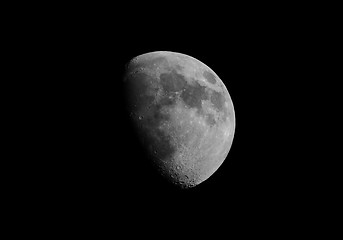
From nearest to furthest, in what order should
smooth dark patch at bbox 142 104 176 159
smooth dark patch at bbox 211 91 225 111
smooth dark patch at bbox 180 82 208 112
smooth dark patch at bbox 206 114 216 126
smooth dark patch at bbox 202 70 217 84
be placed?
smooth dark patch at bbox 142 104 176 159, smooth dark patch at bbox 180 82 208 112, smooth dark patch at bbox 206 114 216 126, smooth dark patch at bbox 211 91 225 111, smooth dark patch at bbox 202 70 217 84

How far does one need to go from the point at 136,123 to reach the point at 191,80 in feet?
3.30

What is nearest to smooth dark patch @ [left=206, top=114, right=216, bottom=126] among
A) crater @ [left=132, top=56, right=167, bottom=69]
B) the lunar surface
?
the lunar surface

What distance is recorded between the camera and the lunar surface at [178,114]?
13.6 feet

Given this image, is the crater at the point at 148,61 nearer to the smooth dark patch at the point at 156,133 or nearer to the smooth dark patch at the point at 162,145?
the smooth dark patch at the point at 156,133

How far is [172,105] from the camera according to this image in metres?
4.14

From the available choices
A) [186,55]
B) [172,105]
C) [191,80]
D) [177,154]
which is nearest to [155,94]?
[172,105]

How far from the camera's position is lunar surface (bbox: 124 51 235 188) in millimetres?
4145

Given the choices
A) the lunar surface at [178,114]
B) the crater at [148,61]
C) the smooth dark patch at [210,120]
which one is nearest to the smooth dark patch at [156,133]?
the lunar surface at [178,114]

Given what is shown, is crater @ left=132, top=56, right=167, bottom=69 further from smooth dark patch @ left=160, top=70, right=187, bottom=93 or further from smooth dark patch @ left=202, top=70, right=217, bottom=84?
smooth dark patch @ left=202, top=70, right=217, bottom=84

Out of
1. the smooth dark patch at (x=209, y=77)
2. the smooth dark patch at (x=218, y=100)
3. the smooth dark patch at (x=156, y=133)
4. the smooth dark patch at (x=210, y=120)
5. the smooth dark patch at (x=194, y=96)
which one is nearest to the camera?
the smooth dark patch at (x=156, y=133)

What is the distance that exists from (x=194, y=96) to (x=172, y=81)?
1.21 ft

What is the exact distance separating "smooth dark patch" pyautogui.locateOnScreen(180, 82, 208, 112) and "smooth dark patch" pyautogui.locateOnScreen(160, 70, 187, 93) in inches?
3.8

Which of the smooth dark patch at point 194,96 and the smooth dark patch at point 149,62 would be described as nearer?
the smooth dark patch at point 194,96

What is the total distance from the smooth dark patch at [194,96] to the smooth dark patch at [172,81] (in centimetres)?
10
